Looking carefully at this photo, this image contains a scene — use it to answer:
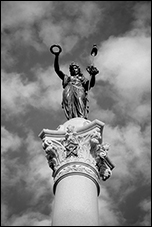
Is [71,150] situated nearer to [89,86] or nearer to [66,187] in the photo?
[66,187]

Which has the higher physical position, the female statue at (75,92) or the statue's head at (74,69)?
the statue's head at (74,69)

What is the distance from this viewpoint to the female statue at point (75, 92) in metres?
14.4

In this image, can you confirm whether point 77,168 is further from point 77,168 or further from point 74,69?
point 74,69

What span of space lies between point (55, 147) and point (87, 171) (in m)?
1.51

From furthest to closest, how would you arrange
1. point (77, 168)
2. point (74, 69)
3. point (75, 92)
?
point (74, 69) < point (75, 92) < point (77, 168)

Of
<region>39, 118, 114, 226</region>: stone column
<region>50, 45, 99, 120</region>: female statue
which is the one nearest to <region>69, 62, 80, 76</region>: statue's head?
<region>50, 45, 99, 120</region>: female statue

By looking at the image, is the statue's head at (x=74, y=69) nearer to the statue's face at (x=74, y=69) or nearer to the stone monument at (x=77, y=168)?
the statue's face at (x=74, y=69)

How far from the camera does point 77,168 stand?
10.3m

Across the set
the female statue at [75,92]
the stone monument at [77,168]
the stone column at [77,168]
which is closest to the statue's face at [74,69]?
the female statue at [75,92]

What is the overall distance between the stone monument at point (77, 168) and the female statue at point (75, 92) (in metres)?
0.87

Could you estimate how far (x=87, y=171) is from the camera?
10.3m

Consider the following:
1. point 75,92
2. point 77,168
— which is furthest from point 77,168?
point 75,92

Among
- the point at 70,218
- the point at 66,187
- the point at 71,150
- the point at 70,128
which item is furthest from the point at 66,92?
the point at 70,218

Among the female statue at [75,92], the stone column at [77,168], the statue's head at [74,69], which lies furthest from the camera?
the statue's head at [74,69]
